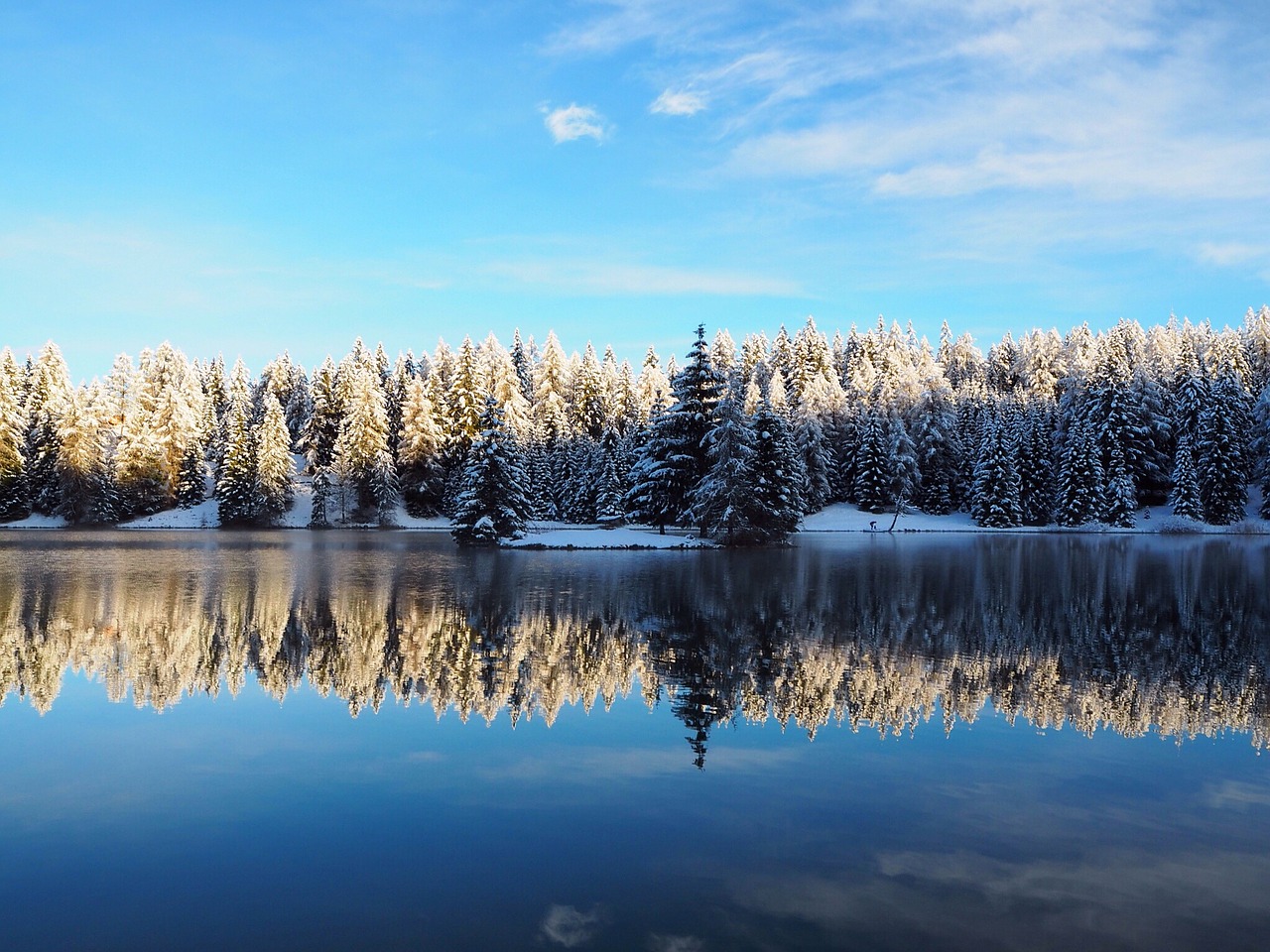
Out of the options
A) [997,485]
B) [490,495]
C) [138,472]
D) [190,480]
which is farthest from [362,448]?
[997,485]

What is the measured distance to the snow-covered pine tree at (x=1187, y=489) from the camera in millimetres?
77188

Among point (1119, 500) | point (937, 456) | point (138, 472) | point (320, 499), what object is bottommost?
point (320, 499)

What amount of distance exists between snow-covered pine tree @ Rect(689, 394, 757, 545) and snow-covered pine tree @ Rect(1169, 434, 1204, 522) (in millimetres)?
46573

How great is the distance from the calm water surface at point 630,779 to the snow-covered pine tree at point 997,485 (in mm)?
59294

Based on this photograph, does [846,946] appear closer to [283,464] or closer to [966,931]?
[966,931]

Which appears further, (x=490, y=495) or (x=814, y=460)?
(x=814, y=460)

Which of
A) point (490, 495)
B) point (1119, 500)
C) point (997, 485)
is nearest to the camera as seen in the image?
point (490, 495)

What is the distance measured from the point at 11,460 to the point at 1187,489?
97301mm

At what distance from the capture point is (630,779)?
32.3 ft

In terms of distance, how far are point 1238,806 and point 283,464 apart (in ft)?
263

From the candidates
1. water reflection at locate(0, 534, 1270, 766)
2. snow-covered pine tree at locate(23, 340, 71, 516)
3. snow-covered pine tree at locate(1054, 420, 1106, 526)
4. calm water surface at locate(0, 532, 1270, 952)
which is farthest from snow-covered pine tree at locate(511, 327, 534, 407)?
calm water surface at locate(0, 532, 1270, 952)

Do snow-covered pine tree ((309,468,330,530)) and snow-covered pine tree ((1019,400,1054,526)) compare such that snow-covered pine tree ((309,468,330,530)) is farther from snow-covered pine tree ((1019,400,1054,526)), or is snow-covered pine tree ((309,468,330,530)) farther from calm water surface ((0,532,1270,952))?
snow-covered pine tree ((1019,400,1054,526))

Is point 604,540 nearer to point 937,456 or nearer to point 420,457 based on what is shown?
point 420,457

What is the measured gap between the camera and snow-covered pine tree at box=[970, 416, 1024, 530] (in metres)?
79.6
